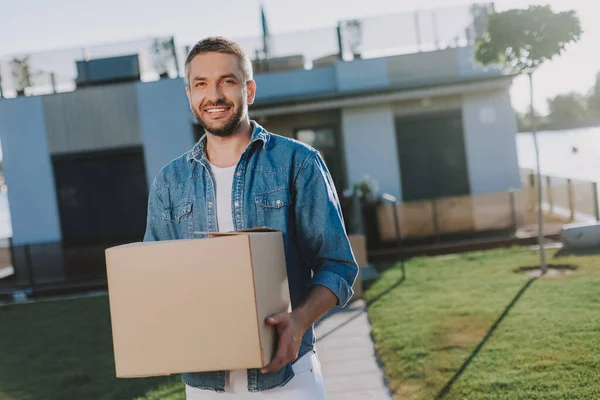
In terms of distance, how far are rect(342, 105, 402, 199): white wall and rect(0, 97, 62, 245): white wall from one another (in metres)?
6.60

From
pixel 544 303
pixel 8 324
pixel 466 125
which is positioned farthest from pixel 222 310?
pixel 466 125

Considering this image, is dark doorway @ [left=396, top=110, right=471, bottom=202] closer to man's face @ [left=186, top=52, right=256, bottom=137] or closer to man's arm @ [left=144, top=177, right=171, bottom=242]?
man's arm @ [left=144, top=177, right=171, bottom=242]

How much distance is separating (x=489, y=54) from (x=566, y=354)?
15.7 ft

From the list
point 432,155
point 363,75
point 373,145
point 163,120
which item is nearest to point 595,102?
point 432,155

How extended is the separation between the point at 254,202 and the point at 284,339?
46 centimetres

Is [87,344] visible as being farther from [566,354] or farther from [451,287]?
[566,354]

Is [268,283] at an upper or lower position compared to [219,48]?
lower

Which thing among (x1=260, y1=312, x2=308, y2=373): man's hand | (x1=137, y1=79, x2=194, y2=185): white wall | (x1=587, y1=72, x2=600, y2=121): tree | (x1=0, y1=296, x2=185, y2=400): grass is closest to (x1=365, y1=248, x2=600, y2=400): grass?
(x1=0, y1=296, x2=185, y2=400): grass

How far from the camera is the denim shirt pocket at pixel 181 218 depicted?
1.99m

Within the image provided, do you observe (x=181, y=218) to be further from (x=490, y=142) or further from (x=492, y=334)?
(x=490, y=142)

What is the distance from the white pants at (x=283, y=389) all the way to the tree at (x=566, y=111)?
1061 inches

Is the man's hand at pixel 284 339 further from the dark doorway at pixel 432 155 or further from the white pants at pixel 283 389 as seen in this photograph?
the dark doorway at pixel 432 155

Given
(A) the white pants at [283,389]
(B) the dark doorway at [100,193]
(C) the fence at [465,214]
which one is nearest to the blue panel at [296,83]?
(B) the dark doorway at [100,193]

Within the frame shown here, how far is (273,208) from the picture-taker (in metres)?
1.91
